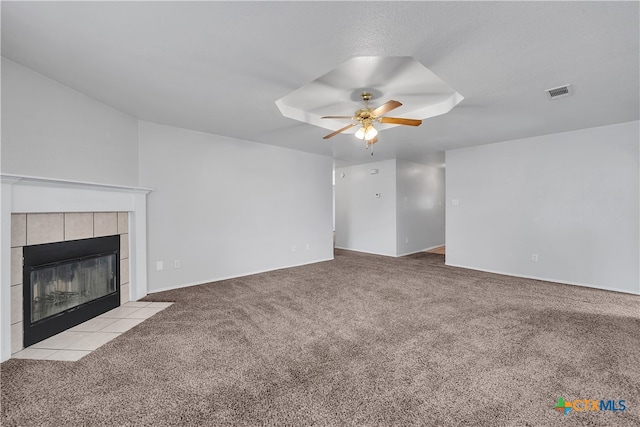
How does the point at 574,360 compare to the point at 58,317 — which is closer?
the point at 574,360

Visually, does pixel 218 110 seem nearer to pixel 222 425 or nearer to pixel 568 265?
pixel 222 425

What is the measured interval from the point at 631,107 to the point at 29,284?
21.1ft

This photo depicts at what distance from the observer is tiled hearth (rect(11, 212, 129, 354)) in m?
2.16

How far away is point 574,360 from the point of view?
2059mm

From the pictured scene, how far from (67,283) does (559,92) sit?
5269 mm

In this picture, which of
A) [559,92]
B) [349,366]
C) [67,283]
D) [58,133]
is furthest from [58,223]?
[559,92]

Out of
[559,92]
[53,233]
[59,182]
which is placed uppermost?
[559,92]

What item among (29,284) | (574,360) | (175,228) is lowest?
(574,360)

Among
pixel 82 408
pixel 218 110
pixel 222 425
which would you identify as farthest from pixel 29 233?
pixel 222 425

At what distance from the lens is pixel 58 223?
8.34 ft

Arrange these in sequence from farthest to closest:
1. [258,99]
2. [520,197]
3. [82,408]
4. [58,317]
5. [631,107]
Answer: [520,197]
[631,107]
[258,99]
[58,317]
[82,408]

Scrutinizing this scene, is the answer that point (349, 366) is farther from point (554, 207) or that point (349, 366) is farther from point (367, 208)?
point (367, 208)

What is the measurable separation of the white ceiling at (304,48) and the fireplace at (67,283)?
63.1 inches

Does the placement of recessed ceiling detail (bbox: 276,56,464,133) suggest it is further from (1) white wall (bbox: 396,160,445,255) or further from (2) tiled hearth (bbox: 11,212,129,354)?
(1) white wall (bbox: 396,160,445,255)
